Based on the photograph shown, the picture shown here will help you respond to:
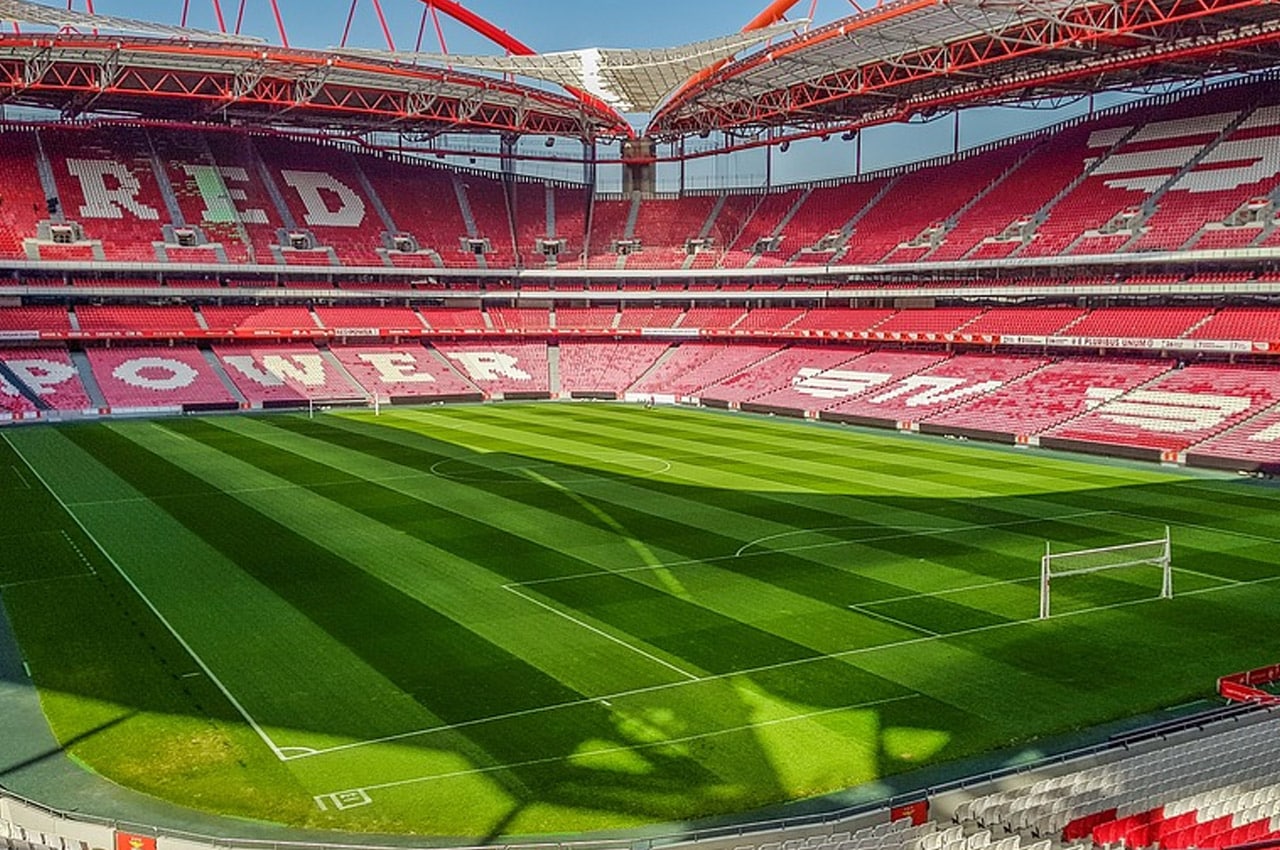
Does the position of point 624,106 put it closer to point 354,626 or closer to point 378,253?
point 378,253

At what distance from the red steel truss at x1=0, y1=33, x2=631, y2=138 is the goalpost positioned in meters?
47.3

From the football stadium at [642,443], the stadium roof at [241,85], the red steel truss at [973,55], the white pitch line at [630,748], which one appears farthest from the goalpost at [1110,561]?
the stadium roof at [241,85]

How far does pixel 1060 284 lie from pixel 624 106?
3087cm

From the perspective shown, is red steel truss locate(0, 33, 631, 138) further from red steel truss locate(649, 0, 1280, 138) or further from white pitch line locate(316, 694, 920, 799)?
white pitch line locate(316, 694, 920, 799)

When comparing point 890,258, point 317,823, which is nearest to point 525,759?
point 317,823

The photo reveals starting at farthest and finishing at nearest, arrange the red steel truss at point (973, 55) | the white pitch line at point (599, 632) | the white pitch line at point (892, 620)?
1. the red steel truss at point (973, 55)
2. the white pitch line at point (892, 620)
3. the white pitch line at point (599, 632)

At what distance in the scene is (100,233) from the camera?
221 ft

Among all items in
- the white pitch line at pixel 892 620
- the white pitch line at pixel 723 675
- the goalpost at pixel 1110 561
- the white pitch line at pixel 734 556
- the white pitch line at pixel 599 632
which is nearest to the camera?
the white pitch line at pixel 723 675

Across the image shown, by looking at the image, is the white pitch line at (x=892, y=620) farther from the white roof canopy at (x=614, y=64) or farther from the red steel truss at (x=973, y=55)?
the white roof canopy at (x=614, y=64)

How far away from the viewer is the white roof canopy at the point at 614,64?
60000mm

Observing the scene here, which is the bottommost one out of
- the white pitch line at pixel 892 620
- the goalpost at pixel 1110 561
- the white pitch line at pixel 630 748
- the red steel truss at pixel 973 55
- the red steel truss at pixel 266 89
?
the white pitch line at pixel 630 748

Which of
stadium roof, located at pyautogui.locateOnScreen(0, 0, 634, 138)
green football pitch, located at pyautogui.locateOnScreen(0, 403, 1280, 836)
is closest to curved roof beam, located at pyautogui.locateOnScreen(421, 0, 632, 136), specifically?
stadium roof, located at pyautogui.locateOnScreen(0, 0, 634, 138)

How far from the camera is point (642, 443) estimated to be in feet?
162

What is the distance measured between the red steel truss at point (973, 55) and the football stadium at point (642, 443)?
1.01 feet
